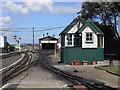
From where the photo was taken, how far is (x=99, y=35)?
26.7 meters

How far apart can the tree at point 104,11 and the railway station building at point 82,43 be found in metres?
5.32

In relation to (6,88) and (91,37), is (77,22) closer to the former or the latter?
(91,37)

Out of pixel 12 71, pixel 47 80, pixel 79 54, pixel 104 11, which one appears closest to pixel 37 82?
pixel 47 80

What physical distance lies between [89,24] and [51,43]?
47.5 m

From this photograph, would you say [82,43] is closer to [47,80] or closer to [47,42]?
[47,80]

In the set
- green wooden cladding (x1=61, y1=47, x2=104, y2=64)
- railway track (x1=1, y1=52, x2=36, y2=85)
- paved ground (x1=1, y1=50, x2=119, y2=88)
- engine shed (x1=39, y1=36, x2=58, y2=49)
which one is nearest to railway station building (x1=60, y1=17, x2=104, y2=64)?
green wooden cladding (x1=61, y1=47, x2=104, y2=64)

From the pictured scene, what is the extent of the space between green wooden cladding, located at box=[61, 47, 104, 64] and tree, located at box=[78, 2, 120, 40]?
6992mm

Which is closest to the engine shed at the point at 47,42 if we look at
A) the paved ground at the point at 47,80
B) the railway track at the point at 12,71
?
the railway track at the point at 12,71

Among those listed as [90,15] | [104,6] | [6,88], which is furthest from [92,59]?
[6,88]

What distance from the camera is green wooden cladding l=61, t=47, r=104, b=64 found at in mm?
25805

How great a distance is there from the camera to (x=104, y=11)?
3200cm

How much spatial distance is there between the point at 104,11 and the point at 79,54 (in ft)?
29.5

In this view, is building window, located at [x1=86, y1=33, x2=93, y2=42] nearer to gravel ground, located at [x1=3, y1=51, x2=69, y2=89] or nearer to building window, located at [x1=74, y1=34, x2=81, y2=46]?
building window, located at [x1=74, y1=34, x2=81, y2=46]

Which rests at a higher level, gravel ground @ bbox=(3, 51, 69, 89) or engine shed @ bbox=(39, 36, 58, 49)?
engine shed @ bbox=(39, 36, 58, 49)
